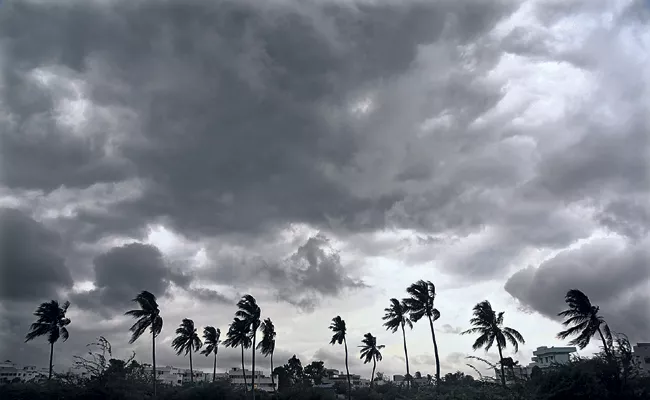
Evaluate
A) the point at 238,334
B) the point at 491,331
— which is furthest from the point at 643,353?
the point at 238,334

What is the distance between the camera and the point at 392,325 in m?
83.1

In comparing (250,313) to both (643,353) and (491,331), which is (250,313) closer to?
(491,331)

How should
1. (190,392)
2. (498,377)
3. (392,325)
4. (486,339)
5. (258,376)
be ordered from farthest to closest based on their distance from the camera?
(258,376) → (392,325) → (486,339) → (190,392) → (498,377)

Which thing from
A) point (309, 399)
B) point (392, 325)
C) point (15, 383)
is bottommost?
point (309, 399)

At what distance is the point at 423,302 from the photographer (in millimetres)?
65688

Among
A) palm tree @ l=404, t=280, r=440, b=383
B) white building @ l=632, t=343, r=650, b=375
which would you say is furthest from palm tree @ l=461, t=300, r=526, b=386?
white building @ l=632, t=343, r=650, b=375

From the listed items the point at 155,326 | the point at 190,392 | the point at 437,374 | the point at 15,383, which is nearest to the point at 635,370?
the point at 437,374

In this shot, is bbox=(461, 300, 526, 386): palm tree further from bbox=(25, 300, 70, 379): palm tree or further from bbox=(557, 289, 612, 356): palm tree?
bbox=(25, 300, 70, 379): palm tree

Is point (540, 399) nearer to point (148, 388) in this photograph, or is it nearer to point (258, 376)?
point (148, 388)

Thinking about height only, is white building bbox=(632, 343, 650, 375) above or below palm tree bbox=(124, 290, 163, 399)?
below

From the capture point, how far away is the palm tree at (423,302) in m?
65.6

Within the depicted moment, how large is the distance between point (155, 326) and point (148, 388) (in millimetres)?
7633

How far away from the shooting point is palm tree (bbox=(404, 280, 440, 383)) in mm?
65625

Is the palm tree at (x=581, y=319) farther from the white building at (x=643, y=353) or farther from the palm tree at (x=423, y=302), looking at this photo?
the white building at (x=643, y=353)
